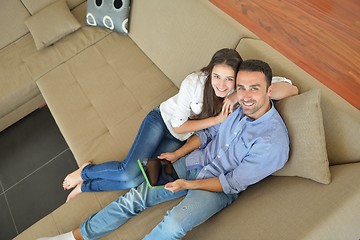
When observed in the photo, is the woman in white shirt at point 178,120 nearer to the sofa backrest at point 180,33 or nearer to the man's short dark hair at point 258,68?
the man's short dark hair at point 258,68

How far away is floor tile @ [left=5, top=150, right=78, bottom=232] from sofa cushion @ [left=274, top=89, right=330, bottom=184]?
1.63 m

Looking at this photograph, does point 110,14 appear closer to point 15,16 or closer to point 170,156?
point 15,16

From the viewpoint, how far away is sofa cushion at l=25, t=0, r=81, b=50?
96.0 inches

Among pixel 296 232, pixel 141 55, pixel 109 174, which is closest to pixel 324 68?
pixel 141 55

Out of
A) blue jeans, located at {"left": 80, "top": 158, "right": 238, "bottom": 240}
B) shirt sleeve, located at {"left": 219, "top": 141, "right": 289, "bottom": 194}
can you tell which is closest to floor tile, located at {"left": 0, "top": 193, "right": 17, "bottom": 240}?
blue jeans, located at {"left": 80, "top": 158, "right": 238, "bottom": 240}

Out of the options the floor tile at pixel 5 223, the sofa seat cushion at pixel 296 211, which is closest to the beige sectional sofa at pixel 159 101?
the sofa seat cushion at pixel 296 211

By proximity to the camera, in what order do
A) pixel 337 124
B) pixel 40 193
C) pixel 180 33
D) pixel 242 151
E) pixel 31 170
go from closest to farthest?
1. pixel 337 124
2. pixel 242 151
3. pixel 180 33
4. pixel 40 193
5. pixel 31 170

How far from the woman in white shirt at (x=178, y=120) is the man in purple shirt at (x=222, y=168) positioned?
81mm

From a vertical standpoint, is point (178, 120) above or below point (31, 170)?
below

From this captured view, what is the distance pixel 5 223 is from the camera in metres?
2.17

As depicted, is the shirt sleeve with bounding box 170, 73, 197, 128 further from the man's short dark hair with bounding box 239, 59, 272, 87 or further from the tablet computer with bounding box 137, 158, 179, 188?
the man's short dark hair with bounding box 239, 59, 272, 87

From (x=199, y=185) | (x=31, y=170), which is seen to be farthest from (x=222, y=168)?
(x=31, y=170)

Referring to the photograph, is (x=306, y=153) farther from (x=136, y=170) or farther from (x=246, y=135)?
(x=136, y=170)

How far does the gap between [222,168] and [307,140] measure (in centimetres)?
43
